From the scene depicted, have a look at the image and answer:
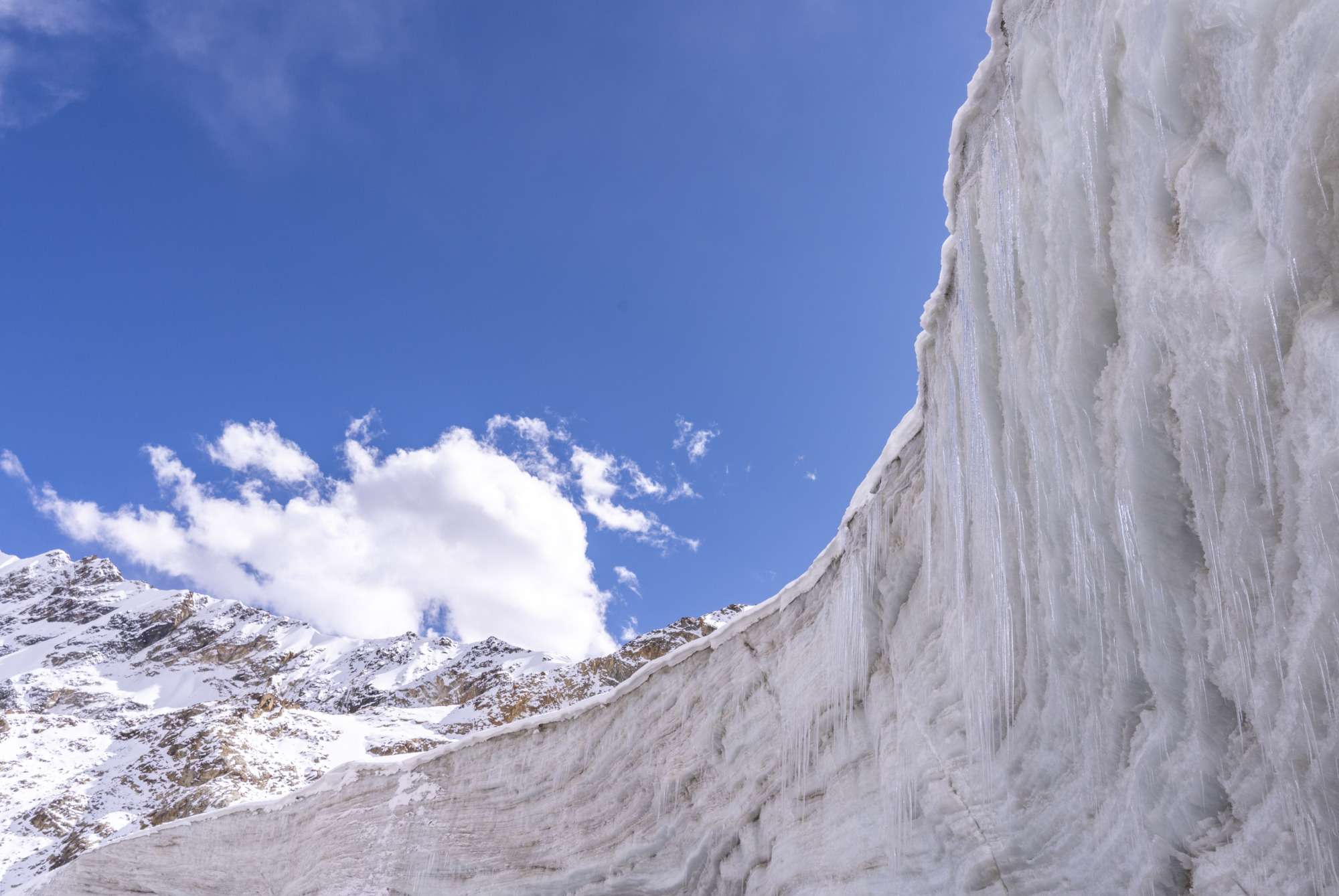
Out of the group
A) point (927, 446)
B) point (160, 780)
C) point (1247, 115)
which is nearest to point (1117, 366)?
point (1247, 115)

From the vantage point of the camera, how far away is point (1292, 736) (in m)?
2.55

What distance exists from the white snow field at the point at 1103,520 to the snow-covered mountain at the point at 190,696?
Result: 9.96 metres

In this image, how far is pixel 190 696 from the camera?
80812mm

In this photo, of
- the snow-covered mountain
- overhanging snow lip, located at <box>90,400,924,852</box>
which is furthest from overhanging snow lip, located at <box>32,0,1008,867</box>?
→ the snow-covered mountain

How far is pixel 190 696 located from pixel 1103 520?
97.9 m

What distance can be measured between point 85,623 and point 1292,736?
13708 centimetres

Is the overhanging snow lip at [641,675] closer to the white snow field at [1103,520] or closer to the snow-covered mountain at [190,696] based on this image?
the white snow field at [1103,520]

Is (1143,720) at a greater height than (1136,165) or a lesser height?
lesser

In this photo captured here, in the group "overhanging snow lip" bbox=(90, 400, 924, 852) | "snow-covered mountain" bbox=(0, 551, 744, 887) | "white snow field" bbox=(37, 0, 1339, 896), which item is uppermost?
"snow-covered mountain" bbox=(0, 551, 744, 887)

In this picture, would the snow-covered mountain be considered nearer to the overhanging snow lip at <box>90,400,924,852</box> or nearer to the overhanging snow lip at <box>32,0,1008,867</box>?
the overhanging snow lip at <box>90,400,924,852</box>

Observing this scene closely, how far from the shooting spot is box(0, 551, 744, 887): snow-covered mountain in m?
40.2

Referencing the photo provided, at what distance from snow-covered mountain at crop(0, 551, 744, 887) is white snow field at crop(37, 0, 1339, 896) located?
9.96 m

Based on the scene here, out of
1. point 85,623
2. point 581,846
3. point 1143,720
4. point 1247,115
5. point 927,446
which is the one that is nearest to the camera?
point 1247,115

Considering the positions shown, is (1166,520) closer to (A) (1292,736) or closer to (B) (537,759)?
(A) (1292,736)
